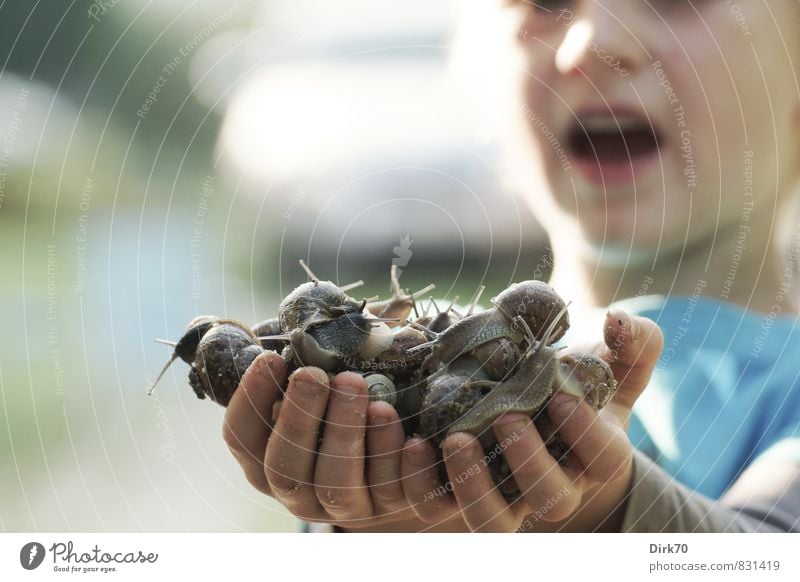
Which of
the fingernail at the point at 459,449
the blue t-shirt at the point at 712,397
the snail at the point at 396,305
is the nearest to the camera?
the fingernail at the point at 459,449

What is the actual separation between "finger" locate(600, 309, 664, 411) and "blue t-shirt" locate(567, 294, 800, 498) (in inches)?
3.7

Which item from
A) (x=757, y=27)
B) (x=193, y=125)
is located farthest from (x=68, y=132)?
(x=757, y=27)

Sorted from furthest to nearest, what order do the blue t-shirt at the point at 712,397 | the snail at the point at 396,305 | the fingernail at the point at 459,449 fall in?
the blue t-shirt at the point at 712,397
the snail at the point at 396,305
the fingernail at the point at 459,449

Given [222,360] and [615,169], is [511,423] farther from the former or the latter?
[615,169]

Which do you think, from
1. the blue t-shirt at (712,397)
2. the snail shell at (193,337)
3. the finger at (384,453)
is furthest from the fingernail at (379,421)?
the blue t-shirt at (712,397)

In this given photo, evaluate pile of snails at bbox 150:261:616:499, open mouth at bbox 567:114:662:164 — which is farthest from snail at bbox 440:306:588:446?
open mouth at bbox 567:114:662:164

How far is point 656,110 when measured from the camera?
0.56m

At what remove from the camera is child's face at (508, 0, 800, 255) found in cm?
56

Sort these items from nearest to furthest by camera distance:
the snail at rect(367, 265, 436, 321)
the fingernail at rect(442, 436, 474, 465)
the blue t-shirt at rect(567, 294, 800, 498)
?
1. the fingernail at rect(442, 436, 474, 465)
2. the snail at rect(367, 265, 436, 321)
3. the blue t-shirt at rect(567, 294, 800, 498)

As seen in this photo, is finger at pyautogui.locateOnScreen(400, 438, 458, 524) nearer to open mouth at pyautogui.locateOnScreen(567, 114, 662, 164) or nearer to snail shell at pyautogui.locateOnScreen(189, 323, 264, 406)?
snail shell at pyautogui.locateOnScreen(189, 323, 264, 406)

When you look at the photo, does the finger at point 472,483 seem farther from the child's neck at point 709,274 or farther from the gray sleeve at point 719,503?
the child's neck at point 709,274

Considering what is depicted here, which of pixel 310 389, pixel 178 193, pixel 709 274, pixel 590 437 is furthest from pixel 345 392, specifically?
pixel 709 274

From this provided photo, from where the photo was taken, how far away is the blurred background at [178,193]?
528mm

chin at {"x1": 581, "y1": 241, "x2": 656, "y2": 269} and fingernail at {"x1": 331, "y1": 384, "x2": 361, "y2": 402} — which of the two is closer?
fingernail at {"x1": 331, "y1": 384, "x2": 361, "y2": 402}
